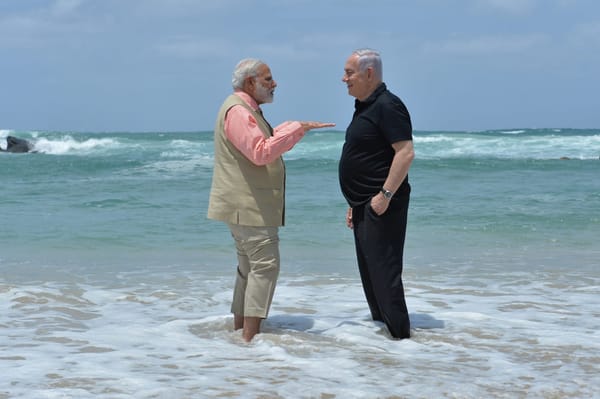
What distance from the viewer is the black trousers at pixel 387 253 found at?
14.5 feet

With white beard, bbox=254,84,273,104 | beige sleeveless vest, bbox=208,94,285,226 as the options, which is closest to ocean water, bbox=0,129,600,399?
beige sleeveless vest, bbox=208,94,285,226

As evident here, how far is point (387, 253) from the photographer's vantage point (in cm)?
448

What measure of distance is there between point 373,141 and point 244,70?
773mm

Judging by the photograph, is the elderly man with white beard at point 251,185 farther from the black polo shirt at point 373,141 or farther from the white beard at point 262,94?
the black polo shirt at point 373,141

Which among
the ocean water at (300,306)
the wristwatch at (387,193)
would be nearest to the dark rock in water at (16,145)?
the ocean water at (300,306)

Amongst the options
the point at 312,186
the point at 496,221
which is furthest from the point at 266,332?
the point at 312,186

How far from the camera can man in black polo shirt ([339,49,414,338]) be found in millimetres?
4289

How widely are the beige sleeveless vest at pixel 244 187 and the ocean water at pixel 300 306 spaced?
2.30 ft

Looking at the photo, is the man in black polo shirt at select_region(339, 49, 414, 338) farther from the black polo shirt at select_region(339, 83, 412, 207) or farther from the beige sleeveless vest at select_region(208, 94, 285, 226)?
the beige sleeveless vest at select_region(208, 94, 285, 226)

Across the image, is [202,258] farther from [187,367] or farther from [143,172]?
[143,172]

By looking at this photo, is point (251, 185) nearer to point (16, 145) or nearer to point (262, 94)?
point (262, 94)

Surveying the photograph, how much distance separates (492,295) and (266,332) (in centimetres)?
234

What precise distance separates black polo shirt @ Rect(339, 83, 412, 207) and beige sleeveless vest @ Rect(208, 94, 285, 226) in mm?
418

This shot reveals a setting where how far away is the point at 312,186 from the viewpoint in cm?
1852
